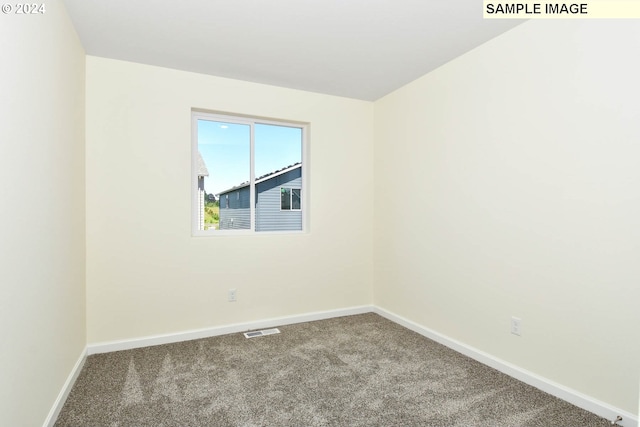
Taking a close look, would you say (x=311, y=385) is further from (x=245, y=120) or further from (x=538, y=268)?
(x=245, y=120)

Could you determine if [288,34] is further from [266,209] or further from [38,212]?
[38,212]

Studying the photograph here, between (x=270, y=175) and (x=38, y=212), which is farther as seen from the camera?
(x=270, y=175)

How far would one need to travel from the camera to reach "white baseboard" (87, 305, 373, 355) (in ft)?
9.16

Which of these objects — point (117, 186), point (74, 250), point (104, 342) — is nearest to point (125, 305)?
point (104, 342)

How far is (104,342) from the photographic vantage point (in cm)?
278

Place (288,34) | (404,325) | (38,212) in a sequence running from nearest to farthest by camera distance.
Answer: (38,212) < (288,34) < (404,325)

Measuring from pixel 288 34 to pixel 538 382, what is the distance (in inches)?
116

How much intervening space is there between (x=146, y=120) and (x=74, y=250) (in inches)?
48.4

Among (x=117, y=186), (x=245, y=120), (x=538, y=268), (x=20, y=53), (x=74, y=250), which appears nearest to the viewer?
(x=20, y=53)

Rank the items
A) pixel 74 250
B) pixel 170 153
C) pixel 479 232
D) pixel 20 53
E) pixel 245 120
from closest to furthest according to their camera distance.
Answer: pixel 20 53 → pixel 74 250 → pixel 479 232 → pixel 170 153 → pixel 245 120

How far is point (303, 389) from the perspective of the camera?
219cm

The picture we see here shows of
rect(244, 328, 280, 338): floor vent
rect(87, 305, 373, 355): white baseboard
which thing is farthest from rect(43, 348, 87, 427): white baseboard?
rect(244, 328, 280, 338): floor vent

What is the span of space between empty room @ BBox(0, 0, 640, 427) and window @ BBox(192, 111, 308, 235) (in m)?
0.02

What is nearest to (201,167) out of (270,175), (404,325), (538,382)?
(270,175)
